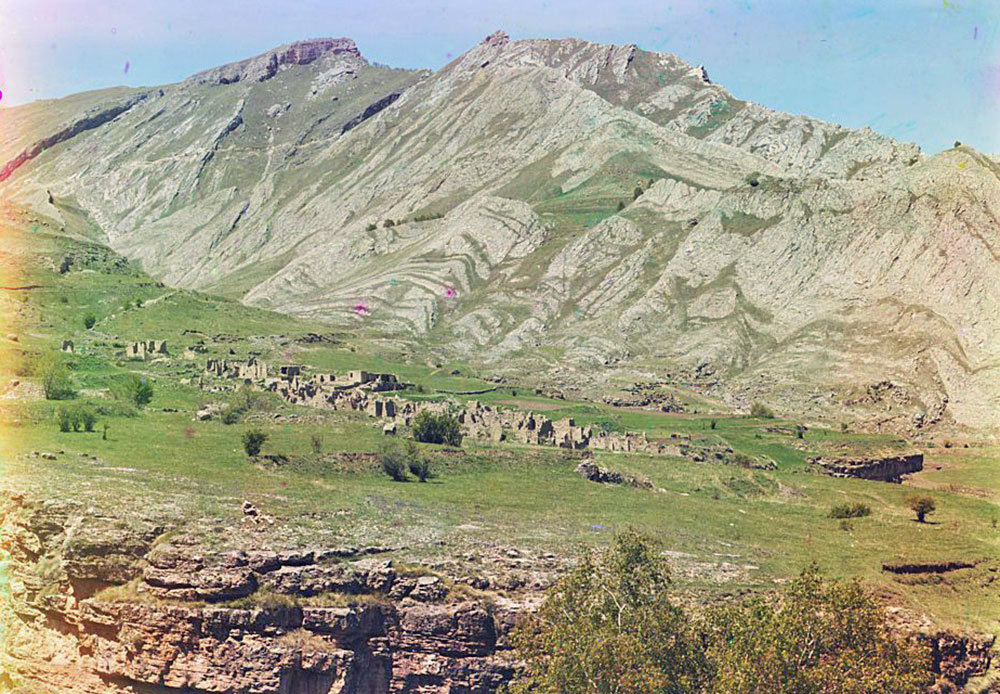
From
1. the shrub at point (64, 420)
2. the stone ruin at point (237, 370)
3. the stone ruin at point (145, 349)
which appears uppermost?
the stone ruin at point (145, 349)

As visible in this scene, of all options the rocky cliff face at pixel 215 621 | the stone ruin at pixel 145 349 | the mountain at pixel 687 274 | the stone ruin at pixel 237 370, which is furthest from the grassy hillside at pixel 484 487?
the mountain at pixel 687 274

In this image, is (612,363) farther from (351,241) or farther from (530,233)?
(351,241)

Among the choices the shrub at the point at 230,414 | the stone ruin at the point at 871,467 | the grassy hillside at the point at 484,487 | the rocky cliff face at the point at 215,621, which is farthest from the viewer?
the stone ruin at the point at 871,467

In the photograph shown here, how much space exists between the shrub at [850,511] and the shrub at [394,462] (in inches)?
794

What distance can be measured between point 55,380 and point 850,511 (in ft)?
128

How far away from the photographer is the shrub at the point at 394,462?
47625 mm

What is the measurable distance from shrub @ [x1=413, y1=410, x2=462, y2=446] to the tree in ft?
73.8

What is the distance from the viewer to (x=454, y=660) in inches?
1220

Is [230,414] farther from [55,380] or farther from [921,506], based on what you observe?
[921,506]

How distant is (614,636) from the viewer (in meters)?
27.5

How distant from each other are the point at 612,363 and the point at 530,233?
40.6 m

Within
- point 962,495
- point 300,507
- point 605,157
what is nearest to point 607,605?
point 300,507

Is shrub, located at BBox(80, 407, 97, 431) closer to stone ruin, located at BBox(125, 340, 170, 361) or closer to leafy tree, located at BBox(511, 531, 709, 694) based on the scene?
leafy tree, located at BBox(511, 531, 709, 694)

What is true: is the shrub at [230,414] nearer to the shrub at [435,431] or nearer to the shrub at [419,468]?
the shrub at [435,431]
